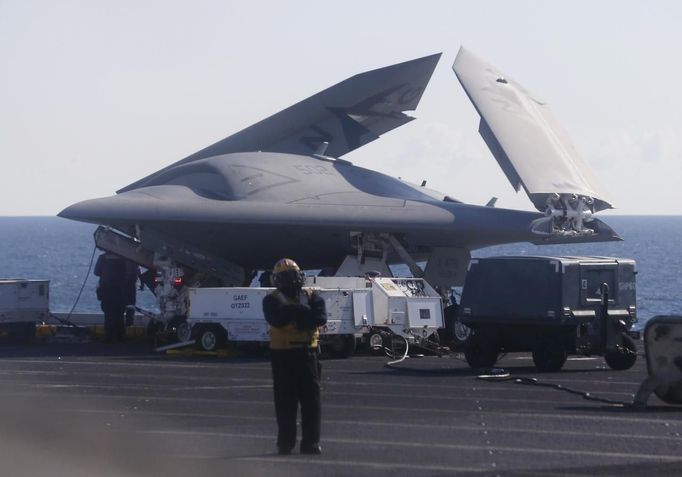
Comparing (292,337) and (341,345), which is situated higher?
(292,337)

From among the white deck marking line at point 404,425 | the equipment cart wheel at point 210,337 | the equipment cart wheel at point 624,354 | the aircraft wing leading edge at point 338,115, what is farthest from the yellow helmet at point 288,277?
the aircraft wing leading edge at point 338,115

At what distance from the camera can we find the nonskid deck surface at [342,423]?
1061 centimetres

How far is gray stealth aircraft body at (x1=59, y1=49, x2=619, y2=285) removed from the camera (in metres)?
25.3

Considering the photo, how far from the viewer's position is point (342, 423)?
1349 cm

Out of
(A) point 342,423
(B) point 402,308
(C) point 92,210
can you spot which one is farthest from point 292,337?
(C) point 92,210

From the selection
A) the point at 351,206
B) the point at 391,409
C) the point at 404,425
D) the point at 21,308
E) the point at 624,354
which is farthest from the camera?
the point at 21,308

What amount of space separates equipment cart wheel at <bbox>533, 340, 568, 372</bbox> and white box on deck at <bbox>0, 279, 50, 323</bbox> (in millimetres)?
12499

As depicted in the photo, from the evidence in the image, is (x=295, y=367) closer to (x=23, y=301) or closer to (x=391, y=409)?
(x=391, y=409)

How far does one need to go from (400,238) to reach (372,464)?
661 inches

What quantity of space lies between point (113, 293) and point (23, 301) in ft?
6.93

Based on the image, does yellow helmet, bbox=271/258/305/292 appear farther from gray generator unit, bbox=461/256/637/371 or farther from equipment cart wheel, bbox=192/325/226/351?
equipment cart wheel, bbox=192/325/226/351

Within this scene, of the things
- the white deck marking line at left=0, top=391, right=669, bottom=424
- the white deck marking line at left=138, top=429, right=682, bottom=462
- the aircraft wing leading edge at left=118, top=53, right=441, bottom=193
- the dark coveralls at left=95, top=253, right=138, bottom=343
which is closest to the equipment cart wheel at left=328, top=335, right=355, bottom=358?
the dark coveralls at left=95, top=253, right=138, bottom=343

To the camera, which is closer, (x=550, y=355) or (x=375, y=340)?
(x=550, y=355)

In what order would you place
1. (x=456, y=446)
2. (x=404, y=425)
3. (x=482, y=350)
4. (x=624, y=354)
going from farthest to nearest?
(x=482, y=350)
(x=624, y=354)
(x=404, y=425)
(x=456, y=446)
